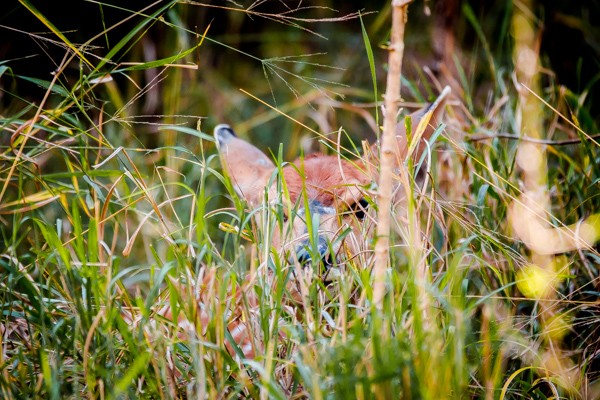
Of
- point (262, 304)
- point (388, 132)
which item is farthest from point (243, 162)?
point (388, 132)

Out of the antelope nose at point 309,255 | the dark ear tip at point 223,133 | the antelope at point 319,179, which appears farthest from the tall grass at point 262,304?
the dark ear tip at point 223,133

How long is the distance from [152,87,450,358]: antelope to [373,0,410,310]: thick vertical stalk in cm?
34

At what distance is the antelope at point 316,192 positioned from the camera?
2428mm

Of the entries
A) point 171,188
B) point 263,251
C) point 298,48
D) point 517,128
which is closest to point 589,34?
point 517,128

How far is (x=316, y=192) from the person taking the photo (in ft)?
11.5

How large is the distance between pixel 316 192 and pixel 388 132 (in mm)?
1671

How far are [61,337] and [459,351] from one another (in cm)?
121

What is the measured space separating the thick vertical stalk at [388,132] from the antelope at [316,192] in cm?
34

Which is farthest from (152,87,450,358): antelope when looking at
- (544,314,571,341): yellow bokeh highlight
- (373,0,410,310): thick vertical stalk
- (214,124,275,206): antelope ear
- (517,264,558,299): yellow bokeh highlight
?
(544,314,571,341): yellow bokeh highlight

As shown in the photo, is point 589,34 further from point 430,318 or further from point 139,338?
point 139,338

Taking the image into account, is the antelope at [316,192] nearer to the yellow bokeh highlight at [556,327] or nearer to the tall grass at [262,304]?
the tall grass at [262,304]

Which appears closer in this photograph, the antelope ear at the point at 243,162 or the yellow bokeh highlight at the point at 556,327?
the yellow bokeh highlight at the point at 556,327

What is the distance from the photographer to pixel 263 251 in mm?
2311

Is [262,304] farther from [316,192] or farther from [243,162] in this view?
[243,162]
